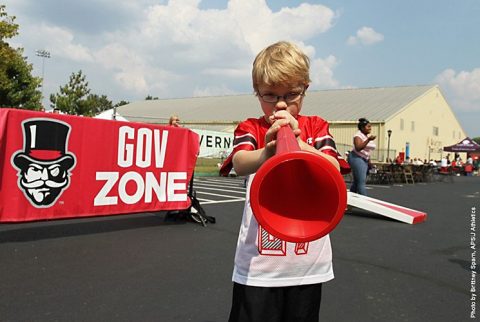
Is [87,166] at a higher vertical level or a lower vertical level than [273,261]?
higher

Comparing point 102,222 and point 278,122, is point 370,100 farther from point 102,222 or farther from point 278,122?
point 278,122

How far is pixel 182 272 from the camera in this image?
11.9 ft

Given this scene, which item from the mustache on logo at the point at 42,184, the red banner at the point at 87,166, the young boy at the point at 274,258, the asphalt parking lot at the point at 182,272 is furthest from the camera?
the mustache on logo at the point at 42,184

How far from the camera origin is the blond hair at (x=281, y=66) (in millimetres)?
1326

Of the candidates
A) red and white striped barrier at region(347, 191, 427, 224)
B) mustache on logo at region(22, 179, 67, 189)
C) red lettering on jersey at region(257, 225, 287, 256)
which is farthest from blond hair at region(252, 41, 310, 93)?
red and white striped barrier at region(347, 191, 427, 224)

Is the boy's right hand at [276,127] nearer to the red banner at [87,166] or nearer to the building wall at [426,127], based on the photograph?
Answer: the red banner at [87,166]

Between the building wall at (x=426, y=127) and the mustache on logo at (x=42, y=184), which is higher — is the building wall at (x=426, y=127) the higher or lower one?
the higher one

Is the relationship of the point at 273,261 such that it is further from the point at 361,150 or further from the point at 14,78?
the point at 14,78

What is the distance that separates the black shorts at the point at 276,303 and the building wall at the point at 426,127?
1219 inches

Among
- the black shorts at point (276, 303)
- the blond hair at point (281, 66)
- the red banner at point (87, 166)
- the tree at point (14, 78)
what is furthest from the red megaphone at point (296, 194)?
the tree at point (14, 78)

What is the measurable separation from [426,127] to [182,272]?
38.5 metres

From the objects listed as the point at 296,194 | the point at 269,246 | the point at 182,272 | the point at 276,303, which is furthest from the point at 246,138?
the point at 182,272

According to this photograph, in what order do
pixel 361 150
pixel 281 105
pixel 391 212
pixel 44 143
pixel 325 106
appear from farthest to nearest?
pixel 325 106 → pixel 361 150 → pixel 391 212 → pixel 44 143 → pixel 281 105

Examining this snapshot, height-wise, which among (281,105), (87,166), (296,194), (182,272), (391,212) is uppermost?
(281,105)
